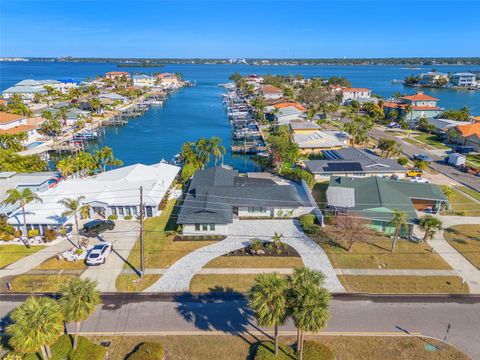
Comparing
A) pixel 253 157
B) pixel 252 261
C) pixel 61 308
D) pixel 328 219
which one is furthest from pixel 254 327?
pixel 253 157

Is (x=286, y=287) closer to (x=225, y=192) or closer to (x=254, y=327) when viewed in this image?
(x=254, y=327)

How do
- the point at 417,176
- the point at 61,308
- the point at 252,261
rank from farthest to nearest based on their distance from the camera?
the point at 417,176
the point at 252,261
the point at 61,308

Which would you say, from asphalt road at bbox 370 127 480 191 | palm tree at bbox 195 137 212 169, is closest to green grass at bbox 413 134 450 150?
asphalt road at bbox 370 127 480 191

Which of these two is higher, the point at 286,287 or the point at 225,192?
the point at 286,287

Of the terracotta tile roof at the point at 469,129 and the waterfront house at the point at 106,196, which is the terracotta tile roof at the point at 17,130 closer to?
the waterfront house at the point at 106,196

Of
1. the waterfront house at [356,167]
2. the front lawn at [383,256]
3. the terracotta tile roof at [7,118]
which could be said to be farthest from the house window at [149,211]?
the terracotta tile roof at [7,118]

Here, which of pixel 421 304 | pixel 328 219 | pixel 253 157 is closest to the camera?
pixel 421 304
